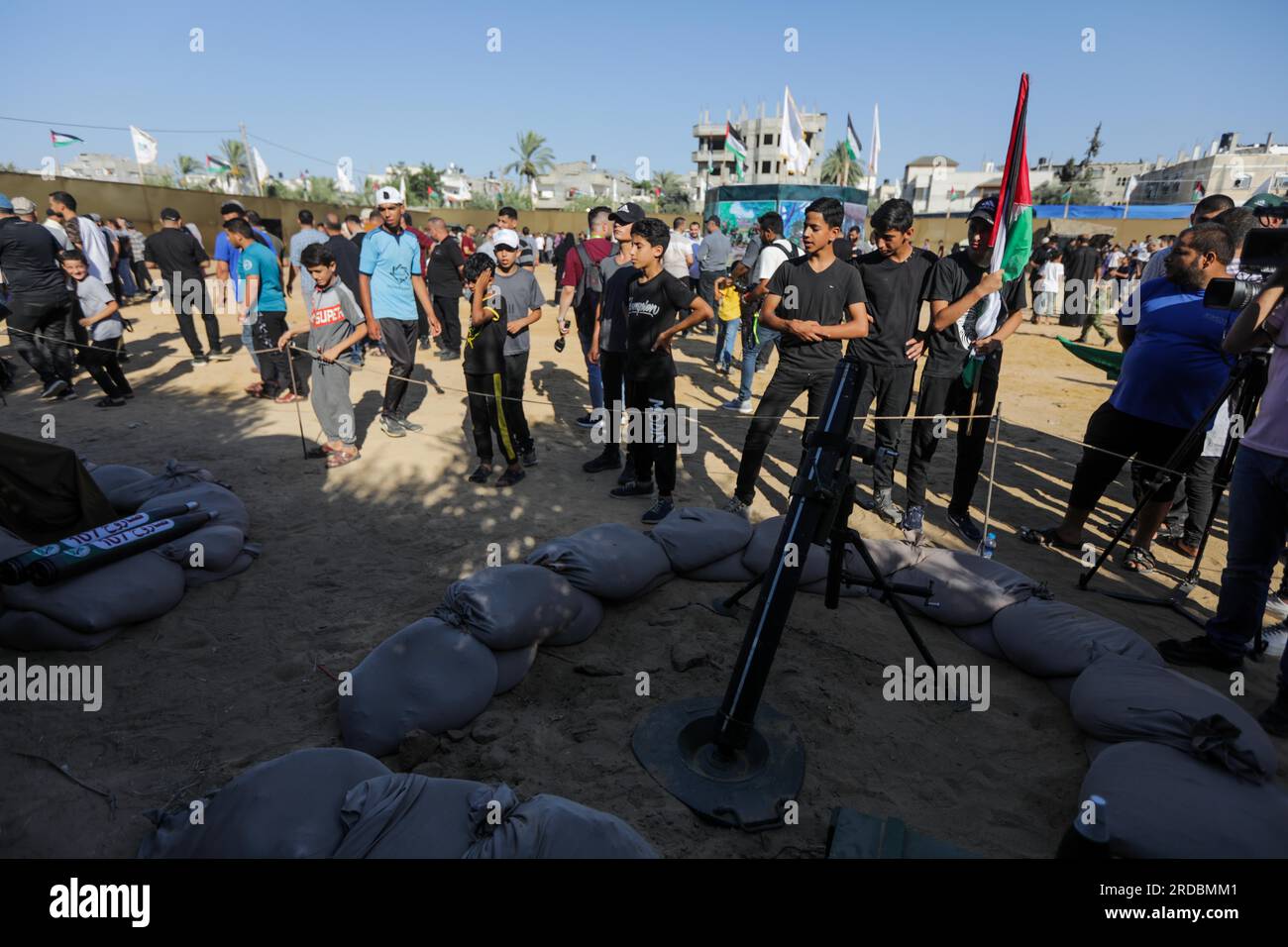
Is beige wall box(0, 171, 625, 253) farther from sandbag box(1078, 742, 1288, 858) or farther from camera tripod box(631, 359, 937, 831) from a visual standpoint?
sandbag box(1078, 742, 1288, 858)

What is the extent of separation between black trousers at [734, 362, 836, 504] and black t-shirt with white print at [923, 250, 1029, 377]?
0.72 metres

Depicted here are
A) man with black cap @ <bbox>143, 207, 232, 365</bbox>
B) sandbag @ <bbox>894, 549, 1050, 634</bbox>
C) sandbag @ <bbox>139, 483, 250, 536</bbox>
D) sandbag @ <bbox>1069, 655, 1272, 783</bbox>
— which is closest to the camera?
sandbag @ <bbox>1069, 655, 1272, 783</bbox>

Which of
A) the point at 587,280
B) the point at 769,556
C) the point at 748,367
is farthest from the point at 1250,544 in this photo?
the point at 587,280


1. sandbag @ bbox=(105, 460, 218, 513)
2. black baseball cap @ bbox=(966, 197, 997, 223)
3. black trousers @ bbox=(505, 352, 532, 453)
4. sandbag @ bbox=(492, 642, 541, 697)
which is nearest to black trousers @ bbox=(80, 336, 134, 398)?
sandbag @ bbox=(105, 460, 218, 513)

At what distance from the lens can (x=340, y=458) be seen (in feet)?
16.9

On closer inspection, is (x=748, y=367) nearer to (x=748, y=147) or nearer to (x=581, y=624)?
(x=581, y=624)

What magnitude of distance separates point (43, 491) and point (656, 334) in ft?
11.5

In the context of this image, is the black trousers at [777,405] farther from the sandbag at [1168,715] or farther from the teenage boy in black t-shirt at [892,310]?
the sandbag at [1168,715]

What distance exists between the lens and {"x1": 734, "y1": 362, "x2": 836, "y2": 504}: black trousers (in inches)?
157

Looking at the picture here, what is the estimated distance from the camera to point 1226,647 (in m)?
2.88

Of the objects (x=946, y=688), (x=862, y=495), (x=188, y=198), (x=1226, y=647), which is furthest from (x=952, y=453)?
(x=188, y=198)

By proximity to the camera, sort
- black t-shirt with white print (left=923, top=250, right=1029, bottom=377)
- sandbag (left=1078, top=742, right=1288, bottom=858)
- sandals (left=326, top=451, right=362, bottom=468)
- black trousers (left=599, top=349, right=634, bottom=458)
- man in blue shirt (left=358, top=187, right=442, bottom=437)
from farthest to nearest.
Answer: man in blue shirt (left=358, top=187, right=442, bottom=437) → sandals (left=326, top=451, right=362, bottom=468) → black trousers (left=599, top=349, right=634, bottom=458) → black t-shirt with white print (left=923, top=250, right=1029, bottom=377) → sandbag (left=1078, top=742, right=1288, bottom=858)

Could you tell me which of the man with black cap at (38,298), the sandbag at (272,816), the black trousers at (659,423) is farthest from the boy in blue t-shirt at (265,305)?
the sandbag at (272,816)

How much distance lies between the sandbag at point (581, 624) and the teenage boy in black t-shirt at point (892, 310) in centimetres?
205
